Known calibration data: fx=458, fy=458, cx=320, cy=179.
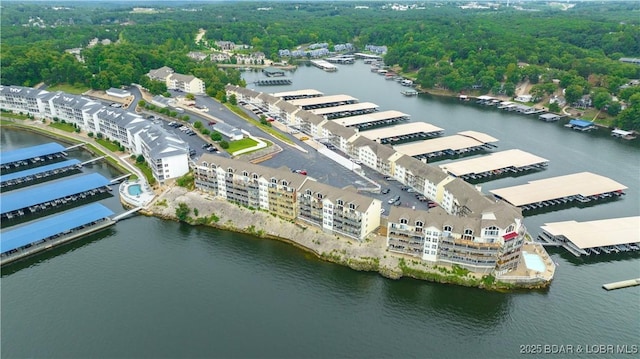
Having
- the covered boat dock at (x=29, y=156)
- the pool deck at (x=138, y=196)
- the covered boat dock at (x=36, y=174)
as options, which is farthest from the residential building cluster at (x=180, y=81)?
the pool deck at (x=138, y=196)

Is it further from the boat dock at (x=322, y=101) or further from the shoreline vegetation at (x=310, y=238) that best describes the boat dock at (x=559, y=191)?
the boat dock at (x=322, y=101)

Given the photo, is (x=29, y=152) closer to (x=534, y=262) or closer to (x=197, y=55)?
(x=534, y=262)

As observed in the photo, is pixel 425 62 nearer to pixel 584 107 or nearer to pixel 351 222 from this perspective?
pixel 584 107

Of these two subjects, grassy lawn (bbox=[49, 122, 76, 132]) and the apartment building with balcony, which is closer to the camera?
the apartment building with balcony

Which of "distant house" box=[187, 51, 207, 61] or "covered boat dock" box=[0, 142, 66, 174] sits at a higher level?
"distant house" box=[187, 51, 207, 61]

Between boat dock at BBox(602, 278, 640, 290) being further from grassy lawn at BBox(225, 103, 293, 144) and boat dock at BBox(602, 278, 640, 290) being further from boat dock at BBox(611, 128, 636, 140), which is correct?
boat dock at BBox(611, 128, 636, 140)

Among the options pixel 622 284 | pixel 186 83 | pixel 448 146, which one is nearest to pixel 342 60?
pixel 186 83

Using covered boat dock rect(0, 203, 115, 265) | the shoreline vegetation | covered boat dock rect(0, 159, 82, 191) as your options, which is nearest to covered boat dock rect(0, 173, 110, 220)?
covered boat dock rect(0, 159, 82, 191)
